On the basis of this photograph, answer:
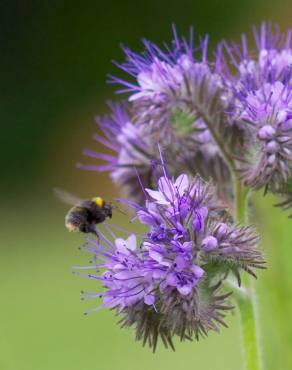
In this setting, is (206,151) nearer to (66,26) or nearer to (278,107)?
(278,107)

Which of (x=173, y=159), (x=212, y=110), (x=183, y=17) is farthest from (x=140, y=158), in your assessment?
(x=183, y=17)

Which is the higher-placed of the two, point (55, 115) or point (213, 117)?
point (55, 115)

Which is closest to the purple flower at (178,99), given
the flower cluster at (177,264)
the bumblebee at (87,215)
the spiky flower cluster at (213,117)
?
the spiky flower cluster at (213,117)

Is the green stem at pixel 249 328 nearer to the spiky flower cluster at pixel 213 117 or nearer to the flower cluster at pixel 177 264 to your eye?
the flower cluster at pixel 177 264

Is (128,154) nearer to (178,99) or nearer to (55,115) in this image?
(178,99)

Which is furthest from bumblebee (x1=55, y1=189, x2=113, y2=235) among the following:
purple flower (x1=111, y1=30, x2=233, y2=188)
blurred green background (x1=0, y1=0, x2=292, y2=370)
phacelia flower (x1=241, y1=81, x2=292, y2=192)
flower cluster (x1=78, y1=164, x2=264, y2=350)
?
blurred green background (x1=0, y1=0, x2=292, y2=370)

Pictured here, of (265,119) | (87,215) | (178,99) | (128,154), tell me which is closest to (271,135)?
(265,119)
